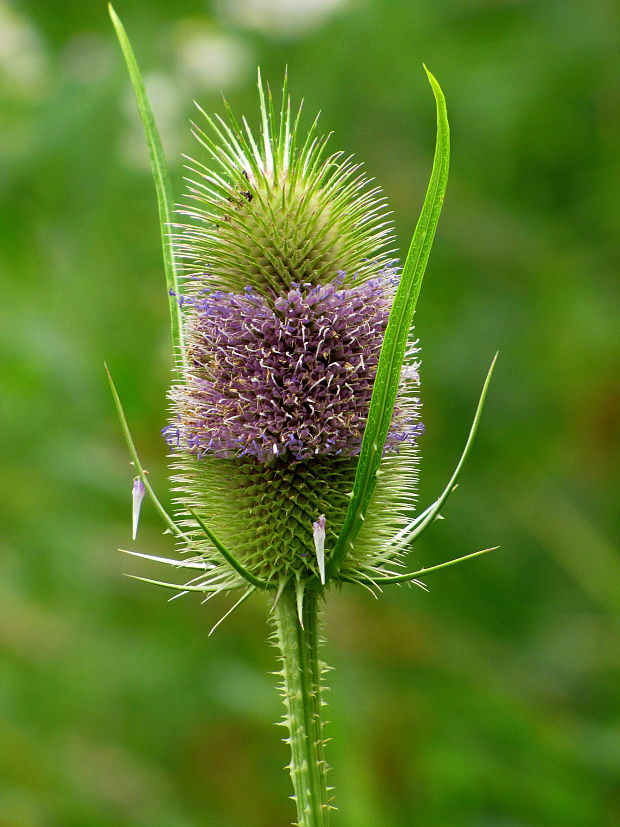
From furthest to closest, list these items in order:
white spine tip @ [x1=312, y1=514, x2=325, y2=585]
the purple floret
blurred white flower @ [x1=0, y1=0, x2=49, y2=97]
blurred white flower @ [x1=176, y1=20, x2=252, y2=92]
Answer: blurred white flower @ [x1=176, y1=20, x2=252, y2=92] → blurred white flower @ [x1=0, y1=0, x2=49, y2=97] → the purple floret → white spine tip @ [x1=312, y1=514, x2=325, y2=585]

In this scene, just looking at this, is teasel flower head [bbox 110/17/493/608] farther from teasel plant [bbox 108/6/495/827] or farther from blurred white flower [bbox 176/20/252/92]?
blurred white flower [bbox 176/20/252/92]

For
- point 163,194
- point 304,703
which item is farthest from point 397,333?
point 304,703

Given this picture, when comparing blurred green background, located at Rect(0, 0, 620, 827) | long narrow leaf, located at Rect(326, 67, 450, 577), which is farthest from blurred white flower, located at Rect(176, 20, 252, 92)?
long narrow leaf, located at Rect(326, 67, 450, 577)

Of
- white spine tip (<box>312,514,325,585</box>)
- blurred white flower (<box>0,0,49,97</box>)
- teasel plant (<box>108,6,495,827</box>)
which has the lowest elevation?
white spine tip (<box>312,514,325,585</box>)

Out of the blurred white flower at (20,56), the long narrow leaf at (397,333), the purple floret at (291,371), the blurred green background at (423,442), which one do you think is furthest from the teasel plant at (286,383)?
the blurred white flower at (20,56)

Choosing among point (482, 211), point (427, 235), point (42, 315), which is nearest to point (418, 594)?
point (482, 211)

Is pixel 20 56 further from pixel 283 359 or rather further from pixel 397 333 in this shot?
pixel 397 333
